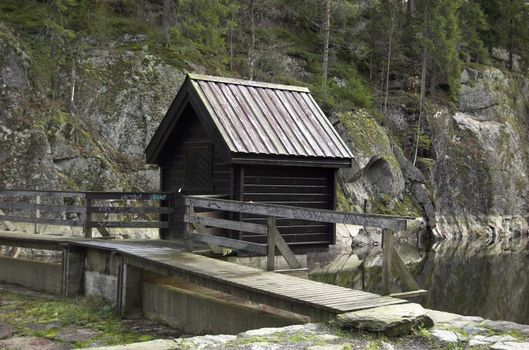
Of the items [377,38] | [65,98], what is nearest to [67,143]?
[65,98]

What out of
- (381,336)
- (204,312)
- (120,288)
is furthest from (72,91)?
(381,336)

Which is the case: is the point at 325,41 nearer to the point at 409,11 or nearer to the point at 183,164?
the point at 409,11

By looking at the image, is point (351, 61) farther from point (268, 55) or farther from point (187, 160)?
point (187, 160)

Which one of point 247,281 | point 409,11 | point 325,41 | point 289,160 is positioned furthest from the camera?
point 409,11

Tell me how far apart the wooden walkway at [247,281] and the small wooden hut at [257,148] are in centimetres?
221

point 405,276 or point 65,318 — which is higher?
point 405,276

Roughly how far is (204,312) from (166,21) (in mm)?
24885

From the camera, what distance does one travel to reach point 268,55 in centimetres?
3944

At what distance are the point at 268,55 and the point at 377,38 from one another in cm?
1236

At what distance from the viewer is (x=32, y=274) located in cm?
1620

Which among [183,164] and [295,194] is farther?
[183,164]

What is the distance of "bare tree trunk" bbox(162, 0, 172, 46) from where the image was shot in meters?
32.8

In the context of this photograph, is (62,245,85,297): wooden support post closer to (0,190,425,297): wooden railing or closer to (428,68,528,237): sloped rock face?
(0,190,425,297): wooden railing

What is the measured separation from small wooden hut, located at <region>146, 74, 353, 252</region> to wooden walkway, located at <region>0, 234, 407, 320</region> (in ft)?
7.26
